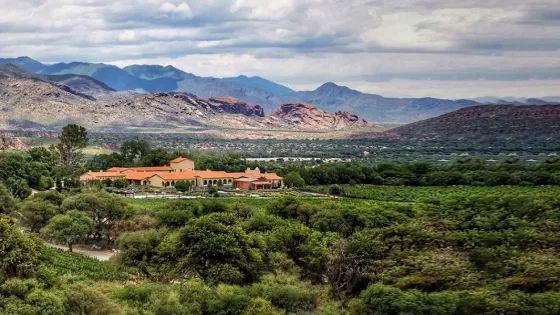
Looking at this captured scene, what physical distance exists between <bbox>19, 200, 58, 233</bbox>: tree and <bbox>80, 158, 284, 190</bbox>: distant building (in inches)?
1314

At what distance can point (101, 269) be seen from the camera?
47.0 metres

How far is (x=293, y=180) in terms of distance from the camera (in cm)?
9800

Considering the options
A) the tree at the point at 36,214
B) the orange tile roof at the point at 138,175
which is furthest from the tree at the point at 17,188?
the tree at the point at 36,214

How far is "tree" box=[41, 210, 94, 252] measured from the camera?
56.1 metres

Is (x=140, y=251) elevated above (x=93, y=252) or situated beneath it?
elevated above

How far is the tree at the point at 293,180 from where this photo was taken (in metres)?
98.0

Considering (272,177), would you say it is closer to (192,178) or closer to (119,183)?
(192,178)

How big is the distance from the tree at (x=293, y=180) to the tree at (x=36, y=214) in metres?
40.9

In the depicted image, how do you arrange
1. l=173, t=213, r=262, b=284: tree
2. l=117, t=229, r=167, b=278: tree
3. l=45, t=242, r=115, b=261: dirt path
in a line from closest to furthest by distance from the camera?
l=173, t=213, r=262, b=284: tree, l=117, t=229, r=167, b=278: tree, l=45, t=242, r=115, b=261: dirt path

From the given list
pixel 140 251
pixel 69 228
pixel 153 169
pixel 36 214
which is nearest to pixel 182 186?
pixel 153 169

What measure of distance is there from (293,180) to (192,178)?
44.5ft

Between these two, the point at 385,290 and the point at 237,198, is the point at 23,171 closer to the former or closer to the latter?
the point at 237,198

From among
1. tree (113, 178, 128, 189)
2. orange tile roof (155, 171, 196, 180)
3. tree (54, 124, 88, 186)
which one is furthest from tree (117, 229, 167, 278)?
tree (54, 124, 88, 186)

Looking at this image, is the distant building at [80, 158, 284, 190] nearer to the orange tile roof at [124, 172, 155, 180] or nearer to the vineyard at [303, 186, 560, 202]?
the orange tile roof at [124, 172, 155, 180]
